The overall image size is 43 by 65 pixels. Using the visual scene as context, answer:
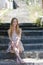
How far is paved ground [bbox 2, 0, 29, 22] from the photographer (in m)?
12.4

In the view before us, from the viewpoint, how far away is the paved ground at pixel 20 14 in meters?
12.4

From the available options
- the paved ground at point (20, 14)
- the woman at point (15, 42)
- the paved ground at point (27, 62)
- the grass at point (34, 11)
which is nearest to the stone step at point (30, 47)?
the woman at point (15, 42)

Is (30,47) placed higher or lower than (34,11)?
lower

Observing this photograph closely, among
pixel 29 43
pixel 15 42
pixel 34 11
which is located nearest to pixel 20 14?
pixel 34 11

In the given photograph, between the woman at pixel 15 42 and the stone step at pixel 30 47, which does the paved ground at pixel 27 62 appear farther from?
the stone step at pixel 30 47

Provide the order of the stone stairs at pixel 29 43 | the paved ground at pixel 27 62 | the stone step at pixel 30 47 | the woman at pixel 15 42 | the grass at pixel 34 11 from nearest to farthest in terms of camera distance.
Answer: the paved ground at pixel 27 62 < the woman at pixel 15 42 < the stone stairs at pixel 29 43 < the stone step at pixel 30 47 < the grass at pixel 34 11

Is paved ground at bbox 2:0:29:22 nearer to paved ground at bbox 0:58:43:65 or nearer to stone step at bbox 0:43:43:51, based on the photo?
stone step at bbox 0:43:43:51

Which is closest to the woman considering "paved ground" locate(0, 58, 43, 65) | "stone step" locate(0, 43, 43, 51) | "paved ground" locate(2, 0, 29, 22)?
"paved ground" locate(0, 58, 43, 65)

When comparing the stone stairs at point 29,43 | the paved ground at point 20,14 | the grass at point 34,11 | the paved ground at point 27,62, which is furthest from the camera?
the grass at point 34,11

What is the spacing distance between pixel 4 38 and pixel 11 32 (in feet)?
3.23

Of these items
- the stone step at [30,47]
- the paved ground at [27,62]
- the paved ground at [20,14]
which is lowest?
the paved ground at [27,62]

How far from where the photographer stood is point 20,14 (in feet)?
41.9

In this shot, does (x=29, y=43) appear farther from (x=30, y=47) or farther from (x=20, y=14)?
(x=20, y=14)

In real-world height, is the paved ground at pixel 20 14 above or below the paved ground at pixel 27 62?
above
